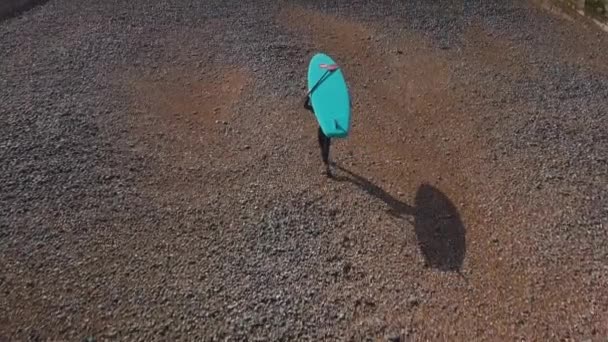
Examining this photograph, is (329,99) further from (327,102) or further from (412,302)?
(412,302)

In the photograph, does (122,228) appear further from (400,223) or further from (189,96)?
(400,223)

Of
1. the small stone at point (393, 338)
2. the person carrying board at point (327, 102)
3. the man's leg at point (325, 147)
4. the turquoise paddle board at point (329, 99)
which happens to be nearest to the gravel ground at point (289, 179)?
the small stone at point (393, 338)

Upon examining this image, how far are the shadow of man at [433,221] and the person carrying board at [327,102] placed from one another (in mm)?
617

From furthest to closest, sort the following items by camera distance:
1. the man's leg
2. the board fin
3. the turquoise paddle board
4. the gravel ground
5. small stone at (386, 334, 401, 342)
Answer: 1. the man's leg
2. the board fin
3. the turquoise paddle board
4. the gravel ground
5. small stone at (386, 334, 401, 342)

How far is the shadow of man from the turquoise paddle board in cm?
92

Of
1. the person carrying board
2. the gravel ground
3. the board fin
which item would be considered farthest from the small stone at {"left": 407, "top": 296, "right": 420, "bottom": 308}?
the board fin

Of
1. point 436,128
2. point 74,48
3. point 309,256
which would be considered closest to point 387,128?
point 436,128

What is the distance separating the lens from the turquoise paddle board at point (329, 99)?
204 inches

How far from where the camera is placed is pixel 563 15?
9008mm

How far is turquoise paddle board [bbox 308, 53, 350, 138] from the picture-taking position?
5.17 meters

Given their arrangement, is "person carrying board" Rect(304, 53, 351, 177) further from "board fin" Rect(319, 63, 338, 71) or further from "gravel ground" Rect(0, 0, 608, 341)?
"gravel ground" Rect(0, 0, 608, 341)

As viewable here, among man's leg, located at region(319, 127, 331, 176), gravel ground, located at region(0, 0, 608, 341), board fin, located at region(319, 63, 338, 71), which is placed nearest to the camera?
gravel ground, located at region(0, 0, 608, 341)

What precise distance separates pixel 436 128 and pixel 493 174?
969mm

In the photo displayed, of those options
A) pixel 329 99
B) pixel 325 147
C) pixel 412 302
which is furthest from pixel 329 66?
pixel 412 302
